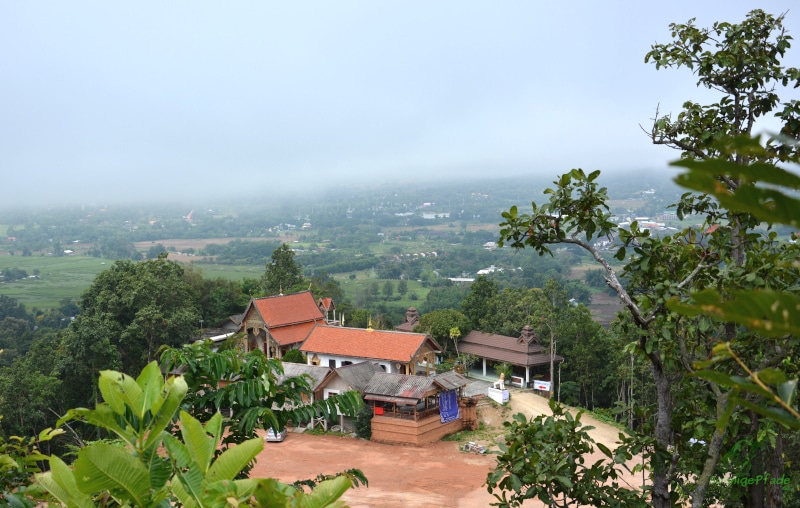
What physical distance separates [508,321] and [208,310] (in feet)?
40.6

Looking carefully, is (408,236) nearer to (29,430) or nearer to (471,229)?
(471,229)

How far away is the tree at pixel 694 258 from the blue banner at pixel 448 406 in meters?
13.1

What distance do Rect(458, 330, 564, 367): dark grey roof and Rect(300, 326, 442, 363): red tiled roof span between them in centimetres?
236

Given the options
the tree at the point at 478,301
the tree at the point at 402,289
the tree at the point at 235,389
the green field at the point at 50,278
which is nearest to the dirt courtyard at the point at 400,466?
the tree at the point at 478,301

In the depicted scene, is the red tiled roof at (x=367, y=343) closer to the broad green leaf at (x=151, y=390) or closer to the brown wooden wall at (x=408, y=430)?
the brown wooden wall at (x=408, y=430)

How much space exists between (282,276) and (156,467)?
26803 mm

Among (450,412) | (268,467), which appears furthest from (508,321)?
(268,467)

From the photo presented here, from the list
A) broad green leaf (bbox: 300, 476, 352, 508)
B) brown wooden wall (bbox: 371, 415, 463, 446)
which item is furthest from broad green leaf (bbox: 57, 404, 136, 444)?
brown wooden wall (bbox: 371, 415, 463, 446)

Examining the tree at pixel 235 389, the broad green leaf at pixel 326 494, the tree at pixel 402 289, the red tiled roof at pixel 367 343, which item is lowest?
the tree at pixel 402 289

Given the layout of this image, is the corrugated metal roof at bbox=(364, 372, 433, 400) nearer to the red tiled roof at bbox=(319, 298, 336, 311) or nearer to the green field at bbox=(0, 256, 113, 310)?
the red tiled roof at bbox=(319, 298, 336, 311)

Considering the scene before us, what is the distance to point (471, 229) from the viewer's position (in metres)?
114

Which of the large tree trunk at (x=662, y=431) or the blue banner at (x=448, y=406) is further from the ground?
the large tree trunk at (x=662, y=431)

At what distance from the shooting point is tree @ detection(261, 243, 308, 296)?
91.5 feet

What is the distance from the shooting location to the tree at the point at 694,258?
10.7ft
